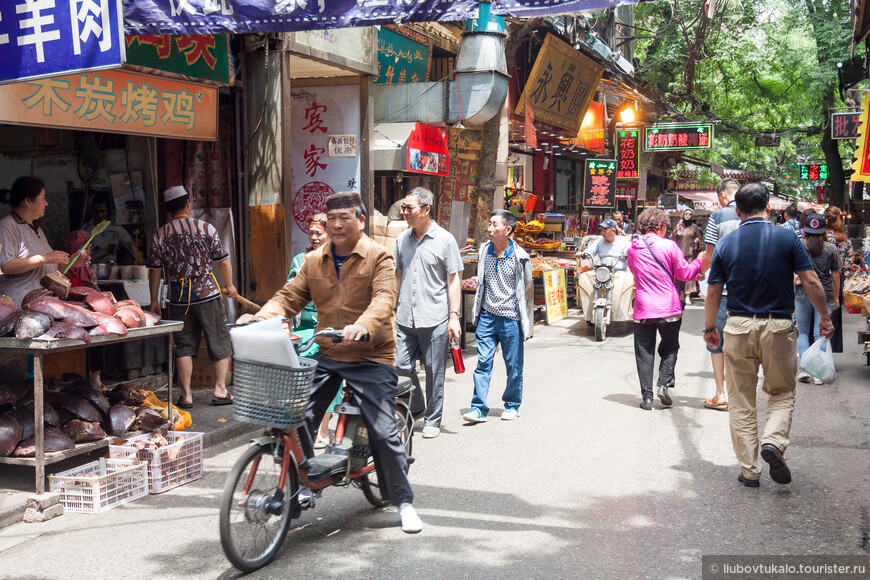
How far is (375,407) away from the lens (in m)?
4.68

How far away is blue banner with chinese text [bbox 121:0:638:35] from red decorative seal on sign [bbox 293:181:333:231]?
15.7ft

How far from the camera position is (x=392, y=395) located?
4754mm

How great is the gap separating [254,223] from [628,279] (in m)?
6.63

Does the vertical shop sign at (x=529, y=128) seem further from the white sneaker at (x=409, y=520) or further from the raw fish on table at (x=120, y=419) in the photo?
the white sneaker at (x=409, y=520)

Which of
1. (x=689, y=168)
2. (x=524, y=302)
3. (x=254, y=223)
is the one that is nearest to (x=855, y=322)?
(x=524, y=302)

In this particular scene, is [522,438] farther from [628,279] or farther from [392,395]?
[628,279]

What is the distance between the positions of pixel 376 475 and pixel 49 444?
2.25m

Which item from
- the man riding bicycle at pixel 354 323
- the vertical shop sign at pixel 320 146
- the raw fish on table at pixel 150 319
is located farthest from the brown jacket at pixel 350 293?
the vertical shop sign at pixel 320 146

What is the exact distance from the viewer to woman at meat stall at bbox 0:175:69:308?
623 centimetres

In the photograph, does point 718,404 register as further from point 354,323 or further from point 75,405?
point 75,405

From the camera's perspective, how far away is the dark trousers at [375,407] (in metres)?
4.68

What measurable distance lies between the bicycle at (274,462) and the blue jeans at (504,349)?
3.08 m

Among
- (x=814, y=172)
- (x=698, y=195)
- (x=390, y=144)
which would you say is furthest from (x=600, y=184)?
(x=698, y=195)

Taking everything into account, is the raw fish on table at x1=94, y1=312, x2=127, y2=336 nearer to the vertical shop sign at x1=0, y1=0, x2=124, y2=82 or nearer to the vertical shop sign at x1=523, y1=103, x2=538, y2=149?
the vertical shop sign at x1=0, y1=0, x2=124, y2=82
